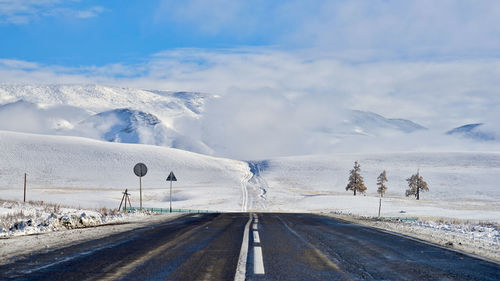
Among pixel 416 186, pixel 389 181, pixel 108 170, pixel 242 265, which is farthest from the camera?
pixel 108 170

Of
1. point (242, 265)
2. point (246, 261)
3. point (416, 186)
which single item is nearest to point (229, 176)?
point (416, 186)

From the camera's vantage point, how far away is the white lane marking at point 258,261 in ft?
24.1

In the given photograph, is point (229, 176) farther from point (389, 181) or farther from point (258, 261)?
point (258, 261)

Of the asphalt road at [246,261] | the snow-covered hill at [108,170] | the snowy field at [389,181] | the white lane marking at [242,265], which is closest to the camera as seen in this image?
the white lane marking at [242,265]

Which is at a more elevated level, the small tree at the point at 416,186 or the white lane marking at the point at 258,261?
the white lane marking at the point at 258,261

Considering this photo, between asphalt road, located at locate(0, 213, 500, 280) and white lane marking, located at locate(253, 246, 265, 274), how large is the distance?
2cm

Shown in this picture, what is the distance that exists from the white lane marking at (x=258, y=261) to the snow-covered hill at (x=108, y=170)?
5914cm

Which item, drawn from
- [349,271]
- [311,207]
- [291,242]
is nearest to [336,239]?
[291,242]

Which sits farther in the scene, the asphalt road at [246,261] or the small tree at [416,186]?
the small tree at [416,186]

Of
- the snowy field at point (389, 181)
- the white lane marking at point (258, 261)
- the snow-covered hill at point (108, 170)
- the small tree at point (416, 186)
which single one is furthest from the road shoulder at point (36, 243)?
the small tree at point (416, 186)

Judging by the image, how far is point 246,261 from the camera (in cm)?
823

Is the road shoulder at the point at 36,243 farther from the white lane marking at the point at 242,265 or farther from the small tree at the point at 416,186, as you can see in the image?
the small tree at the point at 416,186

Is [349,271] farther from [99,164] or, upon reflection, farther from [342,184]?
[99,164]

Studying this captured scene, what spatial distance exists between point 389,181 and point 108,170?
69051 mm
